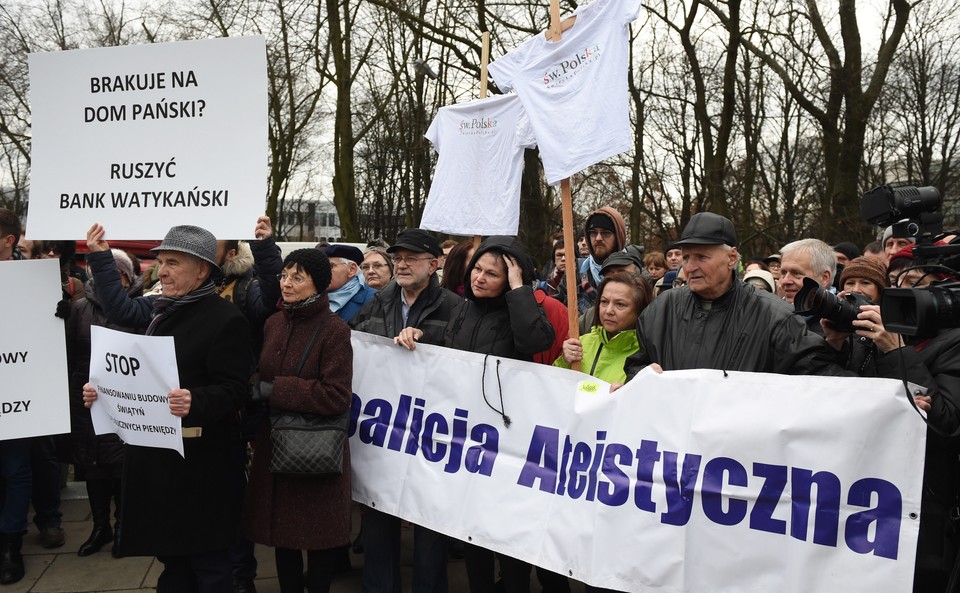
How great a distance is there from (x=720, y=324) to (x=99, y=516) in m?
4.13

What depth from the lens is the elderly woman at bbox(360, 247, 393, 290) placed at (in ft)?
17.2

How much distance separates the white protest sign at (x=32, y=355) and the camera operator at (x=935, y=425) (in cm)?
395

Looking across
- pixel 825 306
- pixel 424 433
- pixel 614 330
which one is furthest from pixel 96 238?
pixel 825 306

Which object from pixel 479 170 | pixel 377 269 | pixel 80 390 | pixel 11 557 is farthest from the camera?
pixel 479 170

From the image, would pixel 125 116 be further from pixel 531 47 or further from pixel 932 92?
pixel 932 92

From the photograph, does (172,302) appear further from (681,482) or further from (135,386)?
(681,482)

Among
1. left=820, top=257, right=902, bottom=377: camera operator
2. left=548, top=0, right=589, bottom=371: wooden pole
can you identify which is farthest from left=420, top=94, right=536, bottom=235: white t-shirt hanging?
left=820, top=257, right=902, bottom=377: camera operator

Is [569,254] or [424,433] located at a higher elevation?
[569,254]

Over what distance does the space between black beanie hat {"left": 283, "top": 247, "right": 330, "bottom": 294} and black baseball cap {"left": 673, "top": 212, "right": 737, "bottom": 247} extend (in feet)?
5.46

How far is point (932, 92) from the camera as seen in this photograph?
1858 cm

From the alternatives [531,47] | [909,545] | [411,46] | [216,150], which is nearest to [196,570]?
[216,150]

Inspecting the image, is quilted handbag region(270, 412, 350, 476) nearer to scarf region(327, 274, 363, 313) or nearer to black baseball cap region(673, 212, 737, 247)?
scarf region(327, 274, 363, 313)

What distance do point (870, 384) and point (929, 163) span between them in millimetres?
18899

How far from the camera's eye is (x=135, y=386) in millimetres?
3307
